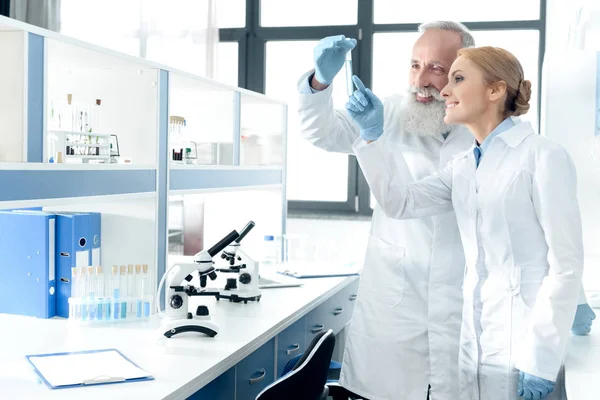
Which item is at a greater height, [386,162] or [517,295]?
[386,162]

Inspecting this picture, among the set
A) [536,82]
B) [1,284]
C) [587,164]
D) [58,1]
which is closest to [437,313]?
[1,284]

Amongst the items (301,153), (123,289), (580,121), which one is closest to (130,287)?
(123,289)

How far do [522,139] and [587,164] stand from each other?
65.2 inches

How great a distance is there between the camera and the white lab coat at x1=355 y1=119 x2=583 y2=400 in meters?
1.55

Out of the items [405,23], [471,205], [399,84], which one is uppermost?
[405,23]

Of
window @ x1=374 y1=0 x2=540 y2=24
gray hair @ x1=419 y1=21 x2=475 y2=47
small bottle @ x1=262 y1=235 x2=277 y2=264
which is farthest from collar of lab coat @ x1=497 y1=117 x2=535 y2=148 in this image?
window @ x1=374 y1=0 x2=540 y2=24

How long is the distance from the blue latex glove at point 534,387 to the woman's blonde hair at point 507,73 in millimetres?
660

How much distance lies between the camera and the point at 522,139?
1689mm

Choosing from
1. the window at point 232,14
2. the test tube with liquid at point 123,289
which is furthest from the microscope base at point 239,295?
the window at point 232,14

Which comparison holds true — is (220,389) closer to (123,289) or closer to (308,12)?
(123,289)

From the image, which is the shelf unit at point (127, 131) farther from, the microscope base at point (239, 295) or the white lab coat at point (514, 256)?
the white lab coat at point (514, 256)

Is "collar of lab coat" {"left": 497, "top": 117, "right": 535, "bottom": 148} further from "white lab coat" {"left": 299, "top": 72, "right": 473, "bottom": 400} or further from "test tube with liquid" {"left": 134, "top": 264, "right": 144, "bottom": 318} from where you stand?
"test tube with liquid" {"left": 134, "top": 264, "right": 144, "bottom": 318}

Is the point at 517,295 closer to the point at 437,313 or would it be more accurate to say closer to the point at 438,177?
the point at 437,313

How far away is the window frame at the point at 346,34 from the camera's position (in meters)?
4.31
